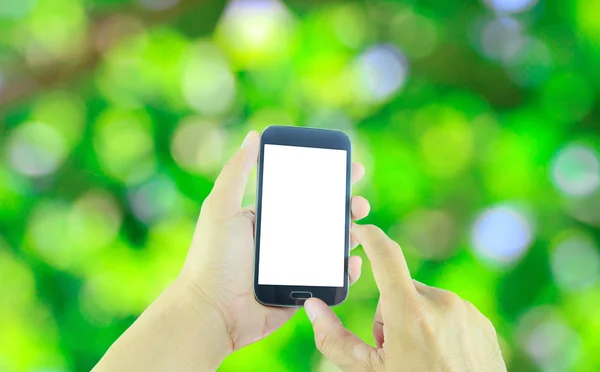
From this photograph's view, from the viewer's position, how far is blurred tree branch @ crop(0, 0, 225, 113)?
99 centimetres

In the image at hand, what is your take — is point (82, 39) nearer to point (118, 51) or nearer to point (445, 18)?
point (118, 51)

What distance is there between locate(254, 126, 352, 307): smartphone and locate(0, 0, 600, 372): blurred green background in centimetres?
21

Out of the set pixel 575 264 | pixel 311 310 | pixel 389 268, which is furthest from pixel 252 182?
pixel 575 264

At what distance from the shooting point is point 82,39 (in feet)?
3.33

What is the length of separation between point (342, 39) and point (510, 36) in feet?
1.05

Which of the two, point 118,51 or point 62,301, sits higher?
point 118,51

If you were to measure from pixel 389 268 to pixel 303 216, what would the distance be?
239mm

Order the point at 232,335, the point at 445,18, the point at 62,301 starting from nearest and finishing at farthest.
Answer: the point at 232,335
the point at 62,301
the point at 445,18

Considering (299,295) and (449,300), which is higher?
(449,300)

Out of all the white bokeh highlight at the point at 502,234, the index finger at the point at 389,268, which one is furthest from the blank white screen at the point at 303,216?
the white bokeh highlight at the point at 502,234

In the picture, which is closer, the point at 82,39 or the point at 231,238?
the point at 231,238

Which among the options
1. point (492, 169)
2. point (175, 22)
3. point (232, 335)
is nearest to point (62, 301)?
point (232, 335)

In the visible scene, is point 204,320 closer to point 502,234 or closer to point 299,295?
point 299,295

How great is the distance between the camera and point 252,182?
0.95 metres
